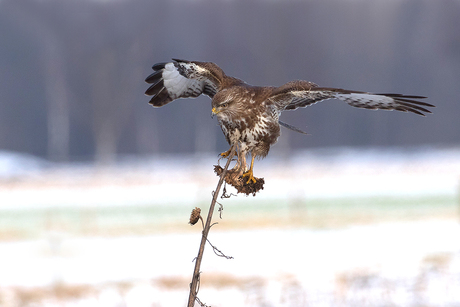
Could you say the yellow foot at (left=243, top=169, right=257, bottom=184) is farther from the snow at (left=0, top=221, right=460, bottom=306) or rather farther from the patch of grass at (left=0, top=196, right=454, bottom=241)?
the patch of grass at (left=0, top=196, right=454, bottom=241)

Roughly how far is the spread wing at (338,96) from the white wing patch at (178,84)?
2.39ft

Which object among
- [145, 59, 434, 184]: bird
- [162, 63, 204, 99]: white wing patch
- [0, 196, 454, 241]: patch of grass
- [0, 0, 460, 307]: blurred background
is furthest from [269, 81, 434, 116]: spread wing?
[0, 196, 454, 241]: patch of grass

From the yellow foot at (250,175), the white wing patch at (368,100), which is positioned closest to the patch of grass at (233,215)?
the white wing patch at (368,100)

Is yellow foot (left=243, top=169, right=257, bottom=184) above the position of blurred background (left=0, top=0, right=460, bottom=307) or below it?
below

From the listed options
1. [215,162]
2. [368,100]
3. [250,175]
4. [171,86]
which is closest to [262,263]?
[171,86]

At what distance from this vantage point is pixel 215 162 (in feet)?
70.9

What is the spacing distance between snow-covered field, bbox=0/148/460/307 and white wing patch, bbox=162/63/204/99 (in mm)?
4930

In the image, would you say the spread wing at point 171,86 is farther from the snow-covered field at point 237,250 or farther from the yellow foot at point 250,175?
the snow-covered field at point 237,250

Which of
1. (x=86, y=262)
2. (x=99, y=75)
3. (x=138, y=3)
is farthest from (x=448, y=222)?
(x=138, y=3)

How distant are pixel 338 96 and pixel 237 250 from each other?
7756 millimetres

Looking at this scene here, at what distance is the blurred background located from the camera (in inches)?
353

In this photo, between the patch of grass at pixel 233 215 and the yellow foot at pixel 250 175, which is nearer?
the yellow foot at pixel 250 175

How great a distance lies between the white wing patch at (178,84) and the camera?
149 inches

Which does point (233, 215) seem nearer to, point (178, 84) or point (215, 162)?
point (215, 162)
